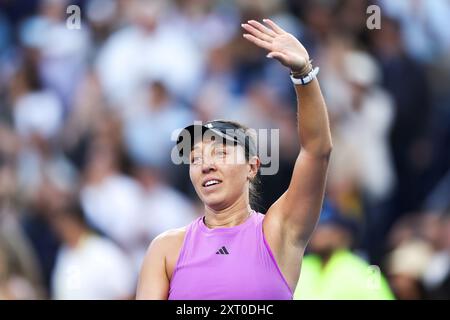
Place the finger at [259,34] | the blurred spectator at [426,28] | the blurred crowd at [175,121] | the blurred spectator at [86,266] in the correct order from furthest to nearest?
the blurred spectator at [426,28] < the blurred crowd at [175,121] < the blurred spectator at [86,266] < the finger at [259,34]

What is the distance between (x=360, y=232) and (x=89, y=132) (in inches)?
88.9

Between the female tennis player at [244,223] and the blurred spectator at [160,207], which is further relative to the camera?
the blurred spectator at [160,207]

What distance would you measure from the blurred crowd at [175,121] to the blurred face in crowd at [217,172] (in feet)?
8.60

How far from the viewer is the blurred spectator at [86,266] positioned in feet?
20.2

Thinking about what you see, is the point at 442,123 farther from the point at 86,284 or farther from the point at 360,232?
the point at 86,284

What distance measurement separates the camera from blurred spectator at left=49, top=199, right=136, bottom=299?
615 centimetres

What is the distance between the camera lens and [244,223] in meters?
3.30

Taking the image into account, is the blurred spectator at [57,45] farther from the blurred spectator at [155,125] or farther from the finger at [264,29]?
the finger at [264,29]

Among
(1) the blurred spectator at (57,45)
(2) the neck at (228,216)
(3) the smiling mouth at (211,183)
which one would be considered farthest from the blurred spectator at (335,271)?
(1) the blurred spectator at (57,45)

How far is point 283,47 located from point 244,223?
0.65 meters

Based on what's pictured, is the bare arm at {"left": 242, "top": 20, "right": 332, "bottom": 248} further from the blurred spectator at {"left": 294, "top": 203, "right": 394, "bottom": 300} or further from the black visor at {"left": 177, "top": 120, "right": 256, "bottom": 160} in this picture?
the blurred spectator at {"left": 294, "top": 203, "right": 394, "bottom": 300}

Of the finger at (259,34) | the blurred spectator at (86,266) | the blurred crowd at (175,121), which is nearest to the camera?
the finger at (259,34)

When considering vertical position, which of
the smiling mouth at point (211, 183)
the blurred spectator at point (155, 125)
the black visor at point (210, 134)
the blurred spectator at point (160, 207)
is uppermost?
the blurred spectator at point (155, 125)
